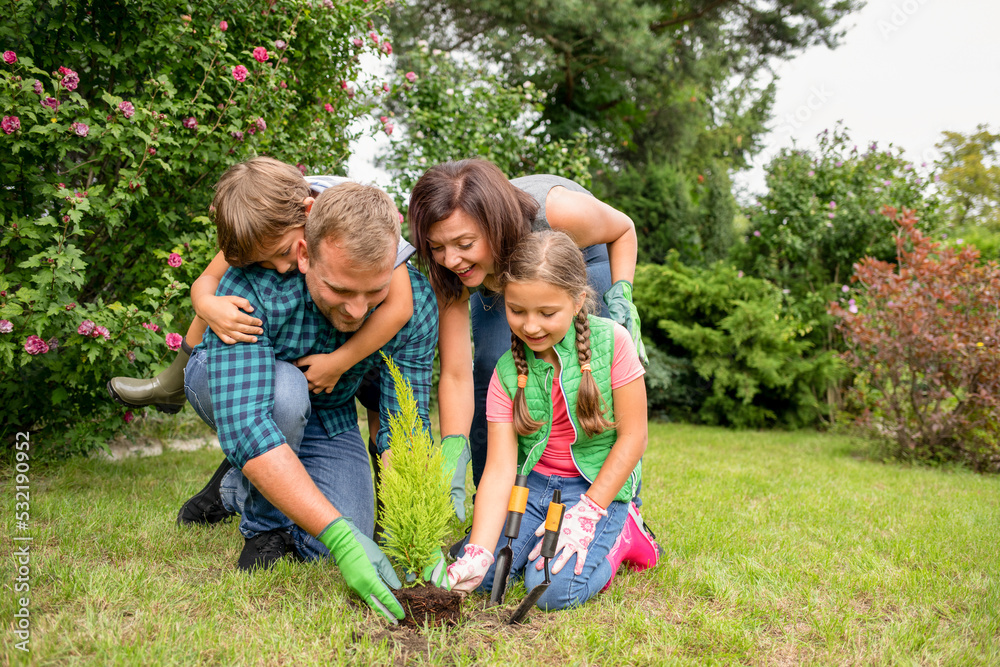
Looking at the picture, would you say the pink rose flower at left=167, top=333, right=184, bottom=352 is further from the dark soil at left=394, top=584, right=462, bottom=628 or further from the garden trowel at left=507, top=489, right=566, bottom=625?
the garden trowel at left=507, top=489, right=566, bottom=625

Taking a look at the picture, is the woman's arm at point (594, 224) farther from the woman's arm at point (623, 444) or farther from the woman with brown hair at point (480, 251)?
the woman's arm at point (623, 444)

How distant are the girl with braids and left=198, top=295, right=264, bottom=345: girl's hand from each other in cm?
93

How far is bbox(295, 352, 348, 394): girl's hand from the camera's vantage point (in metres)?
2.56

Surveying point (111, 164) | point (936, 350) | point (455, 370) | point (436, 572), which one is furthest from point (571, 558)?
point (936, 350)

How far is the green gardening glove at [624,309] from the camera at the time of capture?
116 inches

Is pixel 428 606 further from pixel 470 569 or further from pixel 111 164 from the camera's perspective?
pixel 111 164

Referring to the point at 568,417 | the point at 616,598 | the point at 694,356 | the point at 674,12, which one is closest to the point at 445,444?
the point at 568,417

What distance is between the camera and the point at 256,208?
2258 mm

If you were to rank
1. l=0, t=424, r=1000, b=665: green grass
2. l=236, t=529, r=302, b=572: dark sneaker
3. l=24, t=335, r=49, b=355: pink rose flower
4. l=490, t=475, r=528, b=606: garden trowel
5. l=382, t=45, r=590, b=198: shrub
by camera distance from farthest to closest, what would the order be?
l=382, t=45, r=590, b=198: shrub
l=24, t=335, r=49, b=355: pink rose flower
l=236, t=529, r=302, b=572: dark sneaker
l=490, t=475, r=528, b=606: garden trowel
l=0, t=424, r=1000, b=665: green grass

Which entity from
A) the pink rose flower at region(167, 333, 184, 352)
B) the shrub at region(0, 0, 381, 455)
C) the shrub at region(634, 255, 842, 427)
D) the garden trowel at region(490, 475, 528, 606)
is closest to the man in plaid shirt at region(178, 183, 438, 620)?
the garden trowel at region(490, 475, 528, 606)

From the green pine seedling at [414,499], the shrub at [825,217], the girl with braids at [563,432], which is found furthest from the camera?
the shrub at [825,217]

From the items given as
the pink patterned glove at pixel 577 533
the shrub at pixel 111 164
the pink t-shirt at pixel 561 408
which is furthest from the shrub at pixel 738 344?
the pink patterned glove at pixel 577 533

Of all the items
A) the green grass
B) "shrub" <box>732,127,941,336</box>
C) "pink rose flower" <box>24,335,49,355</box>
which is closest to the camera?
the green grass

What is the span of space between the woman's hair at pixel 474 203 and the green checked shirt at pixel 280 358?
285 mm
